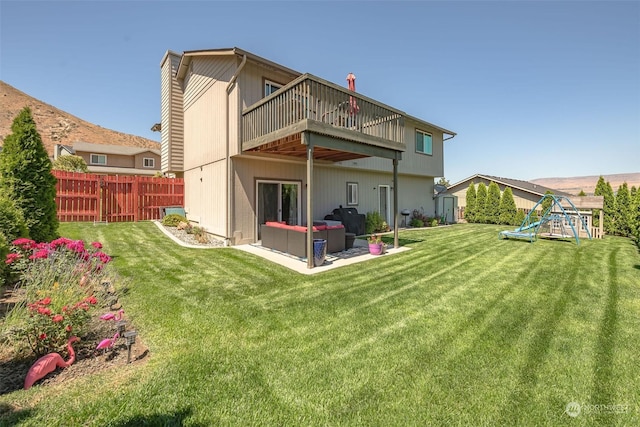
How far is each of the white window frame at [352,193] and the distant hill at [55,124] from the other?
6412 cm

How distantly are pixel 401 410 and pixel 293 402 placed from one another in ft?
2.81

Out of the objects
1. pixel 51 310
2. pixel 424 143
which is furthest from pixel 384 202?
pixel 51 310

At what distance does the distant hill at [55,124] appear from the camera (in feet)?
182

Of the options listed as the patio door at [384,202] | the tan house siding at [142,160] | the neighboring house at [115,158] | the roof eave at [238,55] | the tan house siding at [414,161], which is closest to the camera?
the roof eave at [238,55]

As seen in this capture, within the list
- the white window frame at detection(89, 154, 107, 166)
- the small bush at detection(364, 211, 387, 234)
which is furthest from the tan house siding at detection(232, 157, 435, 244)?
the white window frame at detection(89, 154, 107, 166)

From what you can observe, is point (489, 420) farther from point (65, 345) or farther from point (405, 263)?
point (405, 263)

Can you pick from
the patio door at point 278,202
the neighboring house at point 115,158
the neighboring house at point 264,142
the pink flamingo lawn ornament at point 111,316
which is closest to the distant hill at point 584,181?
the neighboring house at point 264,142

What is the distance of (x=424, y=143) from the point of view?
1597 cm

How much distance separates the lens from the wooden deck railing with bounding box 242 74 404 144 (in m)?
6.77

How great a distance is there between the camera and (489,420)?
6.81ft

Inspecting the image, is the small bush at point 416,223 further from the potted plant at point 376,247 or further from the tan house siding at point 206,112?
the tan house siding at point 206,112

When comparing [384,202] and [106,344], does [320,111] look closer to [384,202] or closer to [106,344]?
[106,344]

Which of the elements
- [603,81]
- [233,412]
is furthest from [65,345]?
[603,81]

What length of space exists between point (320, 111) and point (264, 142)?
5.65ft
